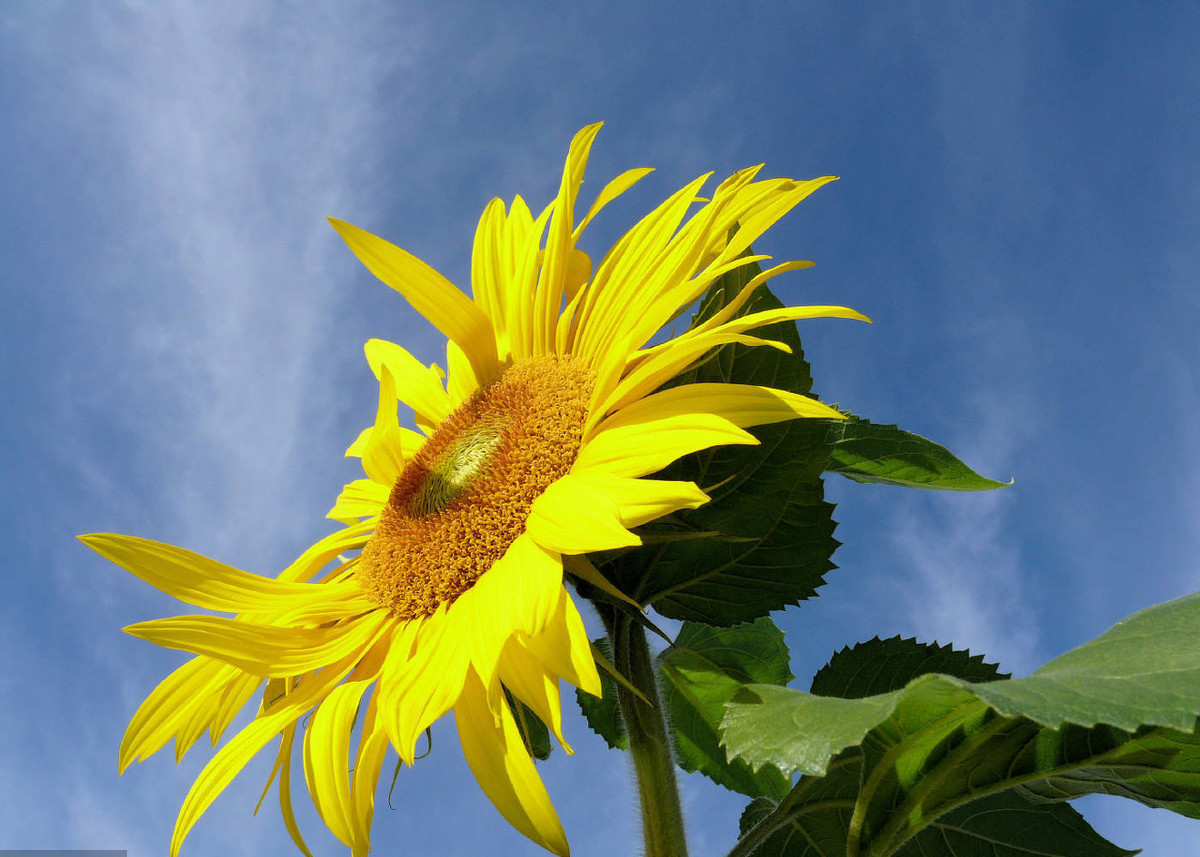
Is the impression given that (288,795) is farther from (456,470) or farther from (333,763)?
(456,470)

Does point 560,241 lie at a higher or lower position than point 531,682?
higher

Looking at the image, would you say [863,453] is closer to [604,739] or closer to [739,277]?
[739,277]

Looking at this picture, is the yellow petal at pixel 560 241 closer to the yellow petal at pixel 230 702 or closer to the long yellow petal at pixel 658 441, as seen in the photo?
the long yellow petal at pixel 658 441

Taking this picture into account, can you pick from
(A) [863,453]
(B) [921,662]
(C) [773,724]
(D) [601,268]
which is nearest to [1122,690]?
(C) [773,724]

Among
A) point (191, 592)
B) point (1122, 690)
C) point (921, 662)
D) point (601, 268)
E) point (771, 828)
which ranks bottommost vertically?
point (1122, 690)

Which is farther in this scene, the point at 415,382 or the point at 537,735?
the point at 415,382

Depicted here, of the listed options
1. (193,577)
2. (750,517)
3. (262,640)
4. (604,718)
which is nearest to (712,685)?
(604,718)
